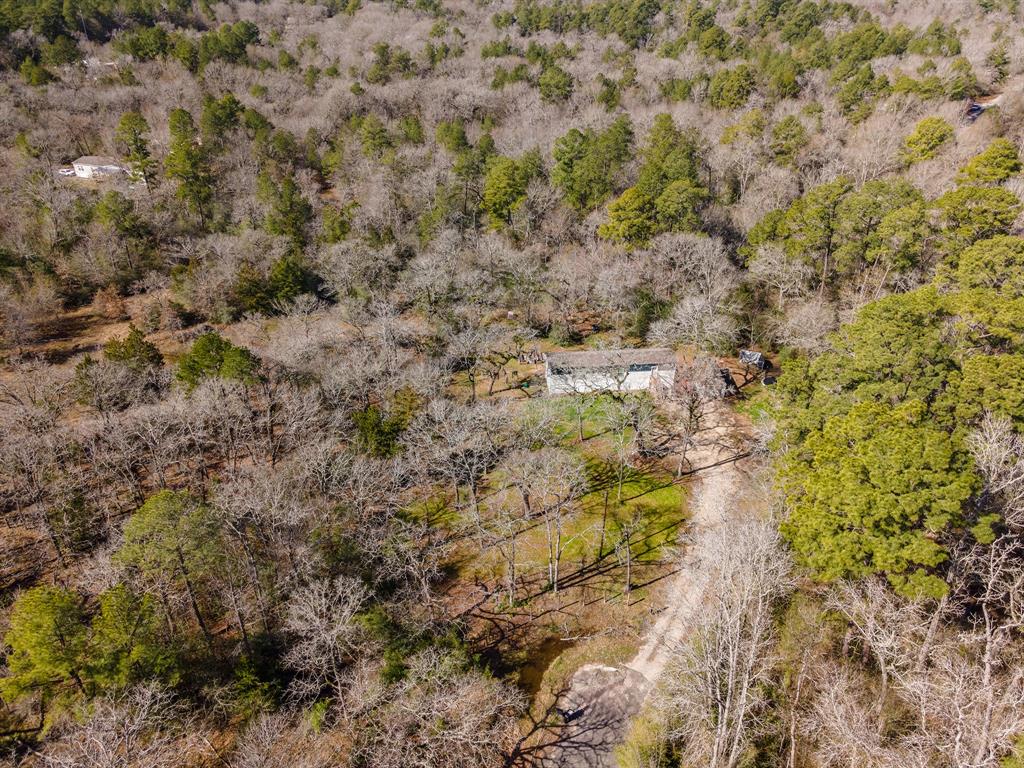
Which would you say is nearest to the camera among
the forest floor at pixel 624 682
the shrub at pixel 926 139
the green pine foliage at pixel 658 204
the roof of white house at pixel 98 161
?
the forest floor at pixel 624 682

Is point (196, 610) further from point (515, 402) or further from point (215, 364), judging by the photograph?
point (515, 402)

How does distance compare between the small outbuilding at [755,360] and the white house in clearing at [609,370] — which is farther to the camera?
the small outbuilding at [755,360]

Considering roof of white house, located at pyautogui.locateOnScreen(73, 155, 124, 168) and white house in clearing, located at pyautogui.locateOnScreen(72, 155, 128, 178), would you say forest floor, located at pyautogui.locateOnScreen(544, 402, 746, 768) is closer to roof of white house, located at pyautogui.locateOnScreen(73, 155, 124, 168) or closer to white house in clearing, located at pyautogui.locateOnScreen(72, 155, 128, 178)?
white house in clearing, located at pyautogui.locateOnScreen(72, 155, 128, 178)

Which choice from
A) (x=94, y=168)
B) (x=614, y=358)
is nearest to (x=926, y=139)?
(x=614, y=358)

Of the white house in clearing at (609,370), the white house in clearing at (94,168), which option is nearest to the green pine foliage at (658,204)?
the white house in clearing at (609,370)

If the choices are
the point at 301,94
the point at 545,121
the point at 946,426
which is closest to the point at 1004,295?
the point at 946,426

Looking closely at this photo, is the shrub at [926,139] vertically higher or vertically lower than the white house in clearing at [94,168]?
lower

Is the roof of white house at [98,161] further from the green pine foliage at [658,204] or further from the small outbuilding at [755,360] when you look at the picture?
the small outbuilding at [755,360]
